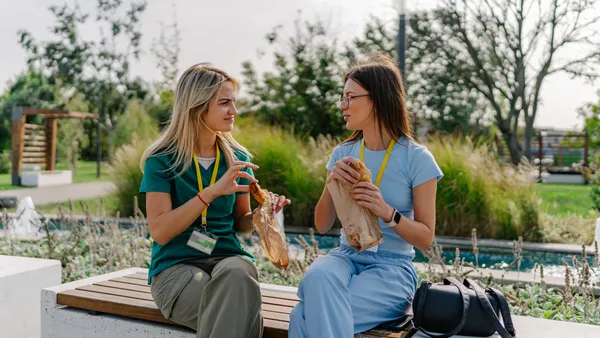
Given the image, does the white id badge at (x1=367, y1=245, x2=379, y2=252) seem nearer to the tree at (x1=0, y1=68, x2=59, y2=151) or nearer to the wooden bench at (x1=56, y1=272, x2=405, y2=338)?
the wooden bench at (x1=56, y1=272, x2=405, y2=338)

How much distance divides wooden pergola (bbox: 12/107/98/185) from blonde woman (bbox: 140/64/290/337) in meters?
17.2

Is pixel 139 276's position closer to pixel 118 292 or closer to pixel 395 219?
pixel 118 292

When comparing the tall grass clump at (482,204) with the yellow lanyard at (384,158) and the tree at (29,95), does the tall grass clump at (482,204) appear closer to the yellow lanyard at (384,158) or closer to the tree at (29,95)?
the yellow lanyard at (384,158)

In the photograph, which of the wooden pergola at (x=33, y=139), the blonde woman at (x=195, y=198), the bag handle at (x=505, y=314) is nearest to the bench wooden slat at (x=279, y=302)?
the blonde woman at (x=195, y=198)

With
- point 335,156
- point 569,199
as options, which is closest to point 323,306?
point 335,156

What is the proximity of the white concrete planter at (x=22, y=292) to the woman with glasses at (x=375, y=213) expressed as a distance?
6.36 ft

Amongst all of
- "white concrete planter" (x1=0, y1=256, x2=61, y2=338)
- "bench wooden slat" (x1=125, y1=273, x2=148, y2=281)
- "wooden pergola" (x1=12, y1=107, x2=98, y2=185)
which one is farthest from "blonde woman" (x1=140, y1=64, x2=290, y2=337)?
"wooden pergola" (x1=12, y1=107, x2=98, y2=185)

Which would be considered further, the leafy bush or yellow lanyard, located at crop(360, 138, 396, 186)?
the leafy bush

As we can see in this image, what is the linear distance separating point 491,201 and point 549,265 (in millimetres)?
1604

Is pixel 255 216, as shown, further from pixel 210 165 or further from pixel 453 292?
pixel 453 292

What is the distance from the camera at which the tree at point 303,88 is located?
48.3ft

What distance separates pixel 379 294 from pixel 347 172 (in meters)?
0.45

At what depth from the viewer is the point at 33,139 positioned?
1952cm

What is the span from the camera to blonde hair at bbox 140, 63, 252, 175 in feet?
8.22
